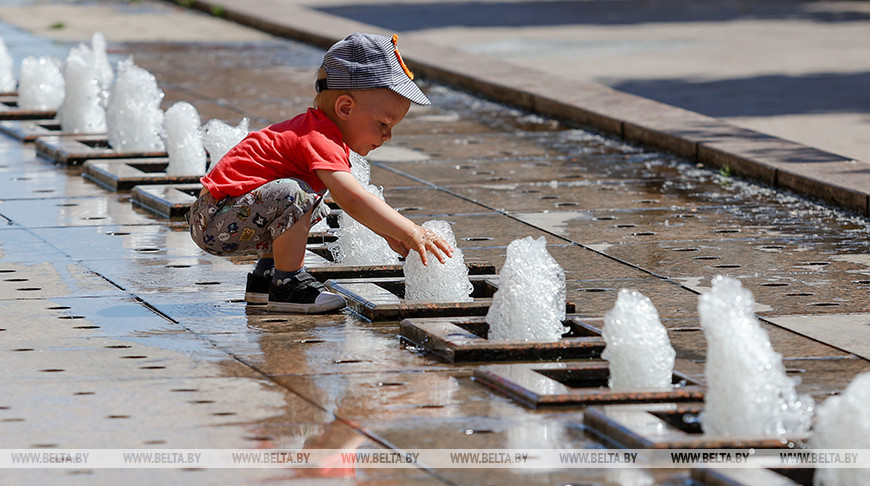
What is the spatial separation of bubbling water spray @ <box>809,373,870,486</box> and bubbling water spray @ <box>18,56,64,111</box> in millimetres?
8087

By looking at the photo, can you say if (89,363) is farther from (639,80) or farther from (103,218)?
(639,80)

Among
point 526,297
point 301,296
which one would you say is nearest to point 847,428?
point 526,297

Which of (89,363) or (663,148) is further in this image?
(663,148)

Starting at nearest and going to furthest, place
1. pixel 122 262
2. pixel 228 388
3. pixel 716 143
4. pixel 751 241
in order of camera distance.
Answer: pixel 228 388
pixel 122 262
pixel 751 241
pixel 716 143

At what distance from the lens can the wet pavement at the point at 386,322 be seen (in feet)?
13.7

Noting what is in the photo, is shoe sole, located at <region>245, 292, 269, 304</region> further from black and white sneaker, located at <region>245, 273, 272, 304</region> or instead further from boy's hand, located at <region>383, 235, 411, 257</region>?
boy's hand, located at <region>383, 235, 411, 257</region>

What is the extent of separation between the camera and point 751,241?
22.6ft

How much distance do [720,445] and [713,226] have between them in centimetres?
343

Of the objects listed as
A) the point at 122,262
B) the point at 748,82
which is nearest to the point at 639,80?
the point at 748,82

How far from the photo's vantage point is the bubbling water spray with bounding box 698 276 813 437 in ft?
13.3

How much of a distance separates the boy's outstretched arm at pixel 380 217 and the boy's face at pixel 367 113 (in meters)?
0.24

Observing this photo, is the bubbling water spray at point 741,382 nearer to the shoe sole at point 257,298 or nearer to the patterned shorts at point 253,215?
the patterned shorts at point 253,215

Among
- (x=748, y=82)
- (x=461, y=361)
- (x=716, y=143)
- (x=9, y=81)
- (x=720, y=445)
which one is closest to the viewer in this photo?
(x=720, y=445)

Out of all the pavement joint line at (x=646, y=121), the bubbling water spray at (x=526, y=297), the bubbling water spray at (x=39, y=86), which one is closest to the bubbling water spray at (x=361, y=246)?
the bubbling water spray at (x=526, y=297)
